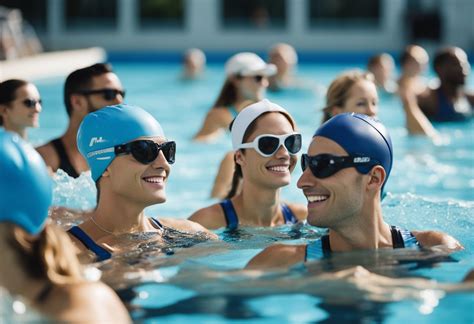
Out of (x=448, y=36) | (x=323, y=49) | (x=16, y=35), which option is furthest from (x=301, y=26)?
(x=16, y=35)

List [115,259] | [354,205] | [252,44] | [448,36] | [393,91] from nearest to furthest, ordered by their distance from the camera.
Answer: [354,205] → [115,259] → [393,91] → [448,36] → [252,44]

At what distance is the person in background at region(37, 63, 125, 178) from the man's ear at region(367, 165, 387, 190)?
279 cm

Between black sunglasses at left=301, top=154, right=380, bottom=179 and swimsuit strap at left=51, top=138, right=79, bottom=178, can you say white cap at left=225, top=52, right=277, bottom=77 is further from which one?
black sunglasses at left=301, top=154, right=380, bottom=179

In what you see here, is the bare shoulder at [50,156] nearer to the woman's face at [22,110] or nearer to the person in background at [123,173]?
the woman's face at [22,110]

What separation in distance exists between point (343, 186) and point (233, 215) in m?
1.61

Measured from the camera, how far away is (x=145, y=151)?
5.21m

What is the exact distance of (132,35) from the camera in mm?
32719

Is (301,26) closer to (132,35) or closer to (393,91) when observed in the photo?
(132,35)

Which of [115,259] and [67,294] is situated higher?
[67,294]

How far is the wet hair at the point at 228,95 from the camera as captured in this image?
9.92 meters

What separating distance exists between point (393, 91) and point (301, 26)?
16.7 metres

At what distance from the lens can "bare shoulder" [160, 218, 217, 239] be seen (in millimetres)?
5699

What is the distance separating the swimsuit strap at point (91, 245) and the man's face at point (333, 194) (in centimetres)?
107

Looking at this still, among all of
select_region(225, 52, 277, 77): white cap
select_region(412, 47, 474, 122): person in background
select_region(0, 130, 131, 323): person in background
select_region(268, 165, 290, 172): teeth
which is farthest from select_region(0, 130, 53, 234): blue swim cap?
select_region(412, 47, 474, 122): person in background
